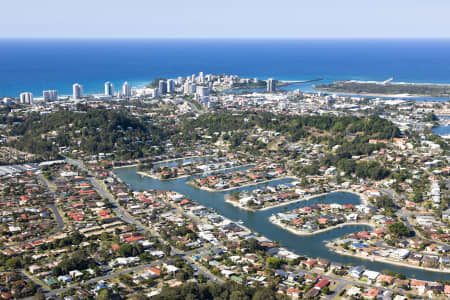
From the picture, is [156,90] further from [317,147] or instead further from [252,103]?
[317,147]

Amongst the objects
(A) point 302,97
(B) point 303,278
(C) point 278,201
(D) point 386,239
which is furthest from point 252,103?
(B) point 303,278

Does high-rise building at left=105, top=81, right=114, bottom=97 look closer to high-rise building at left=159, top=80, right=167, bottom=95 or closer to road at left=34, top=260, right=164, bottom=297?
high-rise building at left=159, top=80, right=167, bottom=95

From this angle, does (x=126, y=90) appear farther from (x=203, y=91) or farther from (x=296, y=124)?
(x=296, y=124)

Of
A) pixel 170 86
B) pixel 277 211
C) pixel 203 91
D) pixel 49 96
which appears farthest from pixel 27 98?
pixel 277 211

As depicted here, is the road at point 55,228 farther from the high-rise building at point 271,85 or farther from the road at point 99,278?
the high-rise building at point 271,85

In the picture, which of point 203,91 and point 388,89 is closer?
point 203,91

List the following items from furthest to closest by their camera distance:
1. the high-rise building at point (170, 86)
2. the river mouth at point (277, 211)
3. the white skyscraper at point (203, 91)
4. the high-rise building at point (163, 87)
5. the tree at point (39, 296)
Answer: the high-rise building at point (170, 86), the high-rise building at point (163, 87), the white skyscraper at point (203, 91), the river mouth at point (277, 211), the tree at point (39, 296)

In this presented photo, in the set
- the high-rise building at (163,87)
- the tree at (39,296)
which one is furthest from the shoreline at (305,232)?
the high-rise building at (163,87)

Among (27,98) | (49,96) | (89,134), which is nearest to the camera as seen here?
(89,134)
